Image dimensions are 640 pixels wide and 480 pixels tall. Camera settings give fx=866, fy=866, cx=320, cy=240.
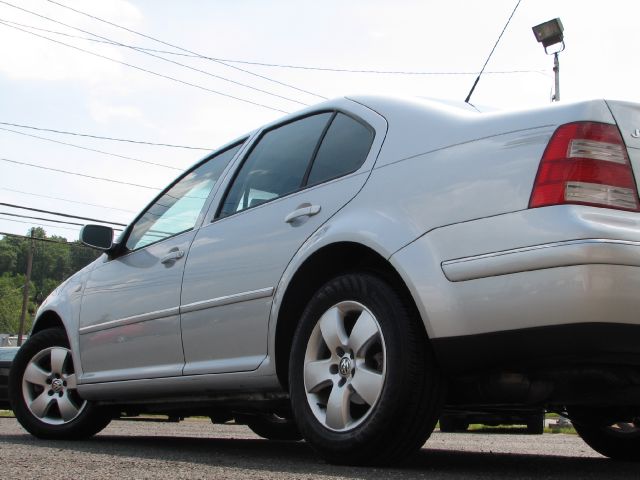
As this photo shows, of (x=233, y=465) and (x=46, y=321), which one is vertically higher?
(x=46, y=321)

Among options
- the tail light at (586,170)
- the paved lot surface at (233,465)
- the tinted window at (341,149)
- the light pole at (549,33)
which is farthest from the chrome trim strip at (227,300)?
the light pole at (549,33)

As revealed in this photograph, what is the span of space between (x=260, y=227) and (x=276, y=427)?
88.2 inches

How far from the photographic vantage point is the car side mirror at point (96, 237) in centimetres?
526

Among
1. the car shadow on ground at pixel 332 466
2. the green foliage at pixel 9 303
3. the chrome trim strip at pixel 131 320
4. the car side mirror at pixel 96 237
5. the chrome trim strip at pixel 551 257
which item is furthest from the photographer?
the green foliage at pixel 9 303

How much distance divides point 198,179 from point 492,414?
2.03 metres

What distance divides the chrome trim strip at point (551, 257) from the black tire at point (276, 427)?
118 inches

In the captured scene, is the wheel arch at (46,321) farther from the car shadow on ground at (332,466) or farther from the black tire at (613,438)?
the black tire at (613,438)

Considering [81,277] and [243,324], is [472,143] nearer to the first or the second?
[243,324]

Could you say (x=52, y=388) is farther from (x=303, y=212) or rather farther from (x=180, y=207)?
(x=303, y=212)

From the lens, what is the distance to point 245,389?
12.8 feet

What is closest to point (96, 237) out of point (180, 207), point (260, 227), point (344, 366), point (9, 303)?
point (180, 207)

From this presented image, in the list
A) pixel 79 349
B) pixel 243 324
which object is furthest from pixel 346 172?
pixel 79 349

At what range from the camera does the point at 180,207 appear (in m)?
4.82

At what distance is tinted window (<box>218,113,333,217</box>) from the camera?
157 inches
